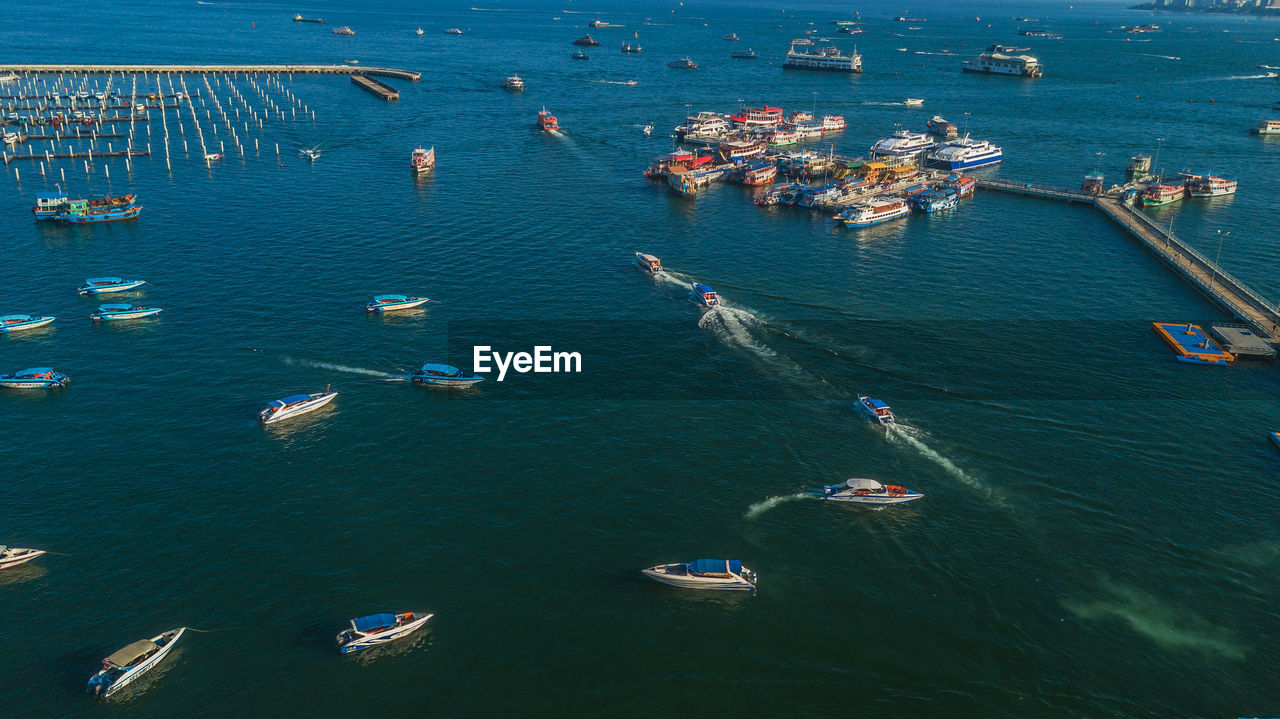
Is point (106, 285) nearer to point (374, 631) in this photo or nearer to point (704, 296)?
point (704, 296)

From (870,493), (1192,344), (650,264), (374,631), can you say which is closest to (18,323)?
(374,631)

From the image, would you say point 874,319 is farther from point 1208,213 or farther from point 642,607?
point 1208,213

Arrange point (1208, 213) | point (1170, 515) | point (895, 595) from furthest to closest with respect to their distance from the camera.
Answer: point (1208, 213)
point (1170, 515)
point (895, 595)

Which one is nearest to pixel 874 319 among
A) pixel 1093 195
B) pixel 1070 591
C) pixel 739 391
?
pixel 739 391

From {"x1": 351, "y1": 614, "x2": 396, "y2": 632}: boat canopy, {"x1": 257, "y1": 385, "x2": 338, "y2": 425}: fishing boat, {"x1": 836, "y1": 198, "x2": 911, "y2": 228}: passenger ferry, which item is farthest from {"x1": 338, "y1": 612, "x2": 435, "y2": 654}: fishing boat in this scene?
{"x1": 836, "y1": 198, "x2": 911, "y2": 228}: passenger ferry

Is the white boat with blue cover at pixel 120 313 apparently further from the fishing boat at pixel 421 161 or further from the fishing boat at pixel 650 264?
the fishing boat at pixel 421 161

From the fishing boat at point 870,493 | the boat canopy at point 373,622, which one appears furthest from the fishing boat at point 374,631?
the fishing boat at point 870,493
